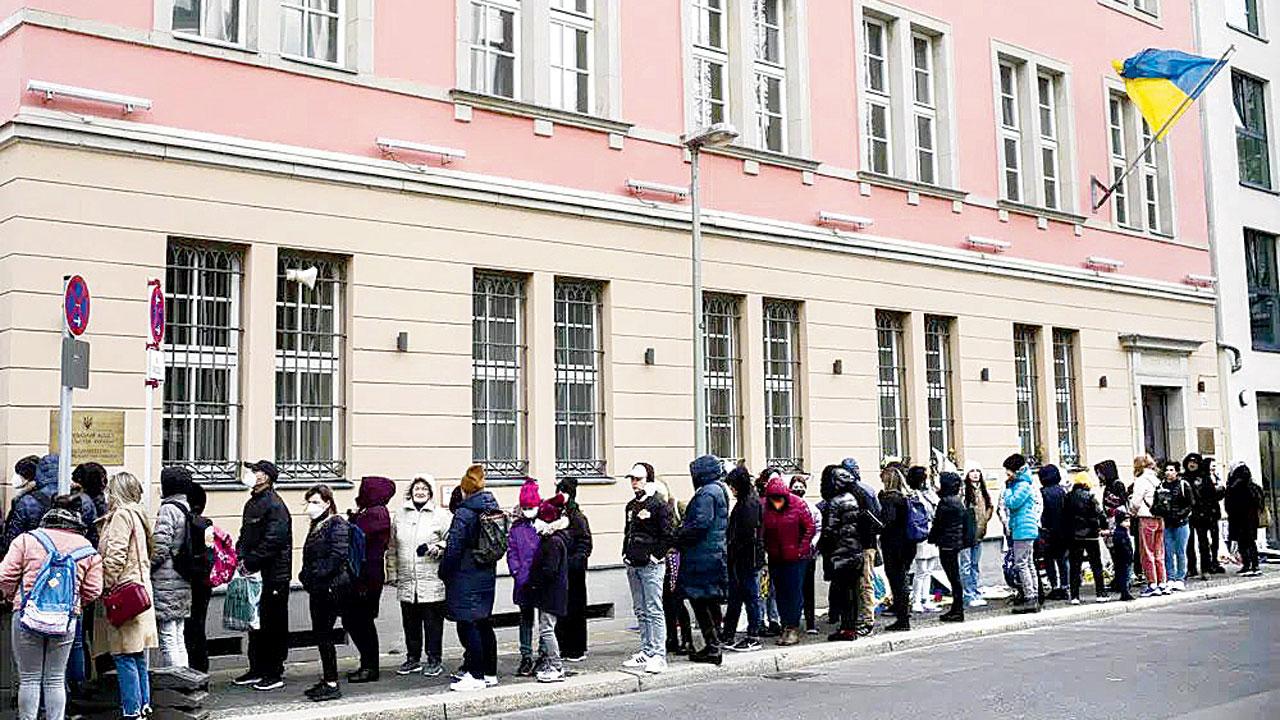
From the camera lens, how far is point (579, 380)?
15898 mm

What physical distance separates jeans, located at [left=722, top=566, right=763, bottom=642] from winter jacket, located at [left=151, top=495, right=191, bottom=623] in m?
5.21

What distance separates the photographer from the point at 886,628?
1471 cm

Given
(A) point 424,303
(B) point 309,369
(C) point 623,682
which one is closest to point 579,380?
(A) point 424,303

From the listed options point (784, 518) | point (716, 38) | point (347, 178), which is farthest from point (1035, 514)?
point (347, 178)

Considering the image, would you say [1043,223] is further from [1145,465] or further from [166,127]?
[166,127]

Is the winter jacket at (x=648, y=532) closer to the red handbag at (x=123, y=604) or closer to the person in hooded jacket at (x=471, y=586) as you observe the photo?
the person in hooded jacket at (x=471, y=586)

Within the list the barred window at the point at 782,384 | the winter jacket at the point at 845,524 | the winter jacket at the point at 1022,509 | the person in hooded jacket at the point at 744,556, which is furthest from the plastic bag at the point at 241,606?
the winter jacket at the point at 1022,509

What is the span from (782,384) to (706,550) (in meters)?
6.30

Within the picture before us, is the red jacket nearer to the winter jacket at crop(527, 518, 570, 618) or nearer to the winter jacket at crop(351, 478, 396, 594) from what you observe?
the winter jacket at crop(527, 518, 570, 618)

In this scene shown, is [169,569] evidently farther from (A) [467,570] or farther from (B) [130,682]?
(A) [467,570]

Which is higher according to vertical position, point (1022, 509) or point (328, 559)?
point (1022, 509)

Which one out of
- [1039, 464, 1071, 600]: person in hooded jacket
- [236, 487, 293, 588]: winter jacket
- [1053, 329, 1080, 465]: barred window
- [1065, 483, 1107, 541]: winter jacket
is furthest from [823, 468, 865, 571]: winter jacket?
[1053, 329, 1080, 465]: barred window

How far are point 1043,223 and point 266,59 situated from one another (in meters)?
14.2

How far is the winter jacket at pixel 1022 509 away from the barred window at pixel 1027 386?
6.27 meters
